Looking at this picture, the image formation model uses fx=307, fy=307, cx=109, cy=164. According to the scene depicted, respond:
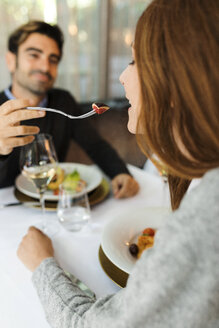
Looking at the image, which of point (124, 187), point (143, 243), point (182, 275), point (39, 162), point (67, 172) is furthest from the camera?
point (67, 172)

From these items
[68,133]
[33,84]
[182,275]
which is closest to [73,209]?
[182,275]

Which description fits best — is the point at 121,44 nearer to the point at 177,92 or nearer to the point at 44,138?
the point at 44,138

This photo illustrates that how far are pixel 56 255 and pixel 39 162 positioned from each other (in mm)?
290

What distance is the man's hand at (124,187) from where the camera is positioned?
1.17 m

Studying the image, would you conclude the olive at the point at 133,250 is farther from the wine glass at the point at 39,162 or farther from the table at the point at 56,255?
the wine glass at the point at 39,162

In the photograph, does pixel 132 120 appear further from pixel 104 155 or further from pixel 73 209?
pixel 104 155

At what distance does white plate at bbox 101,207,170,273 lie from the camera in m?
0.76

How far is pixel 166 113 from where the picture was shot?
544 mm

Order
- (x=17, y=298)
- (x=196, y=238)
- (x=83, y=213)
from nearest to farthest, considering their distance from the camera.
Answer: (x=196, y=238), (x=17, y=298), (x=83, y=213)

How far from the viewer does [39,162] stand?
960 mm

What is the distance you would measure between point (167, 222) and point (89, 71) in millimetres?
3268

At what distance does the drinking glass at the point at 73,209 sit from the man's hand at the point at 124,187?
0.79 ft

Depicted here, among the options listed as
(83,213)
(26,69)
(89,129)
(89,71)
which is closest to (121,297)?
(83,213)

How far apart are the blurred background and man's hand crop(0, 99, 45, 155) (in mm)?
1875
